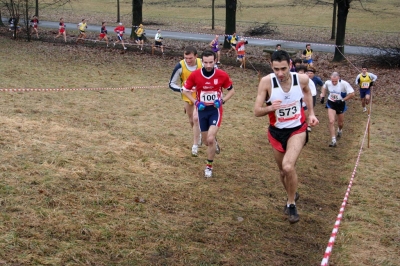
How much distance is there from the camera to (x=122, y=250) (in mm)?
5598

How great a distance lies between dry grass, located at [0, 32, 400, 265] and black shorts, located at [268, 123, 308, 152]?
105cm

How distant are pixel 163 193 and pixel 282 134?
1.92 m

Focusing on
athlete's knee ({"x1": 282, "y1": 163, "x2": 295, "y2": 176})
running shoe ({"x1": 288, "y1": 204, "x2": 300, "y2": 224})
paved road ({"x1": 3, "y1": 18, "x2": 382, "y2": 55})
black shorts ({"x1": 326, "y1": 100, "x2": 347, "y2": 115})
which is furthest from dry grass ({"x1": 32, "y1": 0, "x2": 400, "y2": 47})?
athlete's knee ({"x1": 282, "y1": 163, "x2": 295, "y2": 176})

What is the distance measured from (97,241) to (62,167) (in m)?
2.19

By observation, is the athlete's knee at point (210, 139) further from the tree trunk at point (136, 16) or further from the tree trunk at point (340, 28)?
the tree trunk at point (136, 16)

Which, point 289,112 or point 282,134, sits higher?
point 289,112

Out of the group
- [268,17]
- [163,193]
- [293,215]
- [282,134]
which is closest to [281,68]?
[282,134]

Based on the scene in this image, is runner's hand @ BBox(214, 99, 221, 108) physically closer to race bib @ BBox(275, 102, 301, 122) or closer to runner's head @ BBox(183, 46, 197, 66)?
runner's head @ BBox(183, 46, 197, 66)

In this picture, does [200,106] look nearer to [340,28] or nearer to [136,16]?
[340,28]

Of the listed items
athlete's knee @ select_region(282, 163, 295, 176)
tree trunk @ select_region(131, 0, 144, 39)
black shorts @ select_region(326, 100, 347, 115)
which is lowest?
black shorts @ select_region(326, 100, 347, 115)

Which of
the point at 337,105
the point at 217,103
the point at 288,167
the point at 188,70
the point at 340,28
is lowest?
the point at 337,105

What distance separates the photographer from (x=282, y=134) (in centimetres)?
681

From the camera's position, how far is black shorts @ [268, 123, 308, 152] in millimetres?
6754

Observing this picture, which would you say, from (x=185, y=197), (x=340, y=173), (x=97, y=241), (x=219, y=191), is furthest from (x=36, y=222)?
(x=340, y=173)
